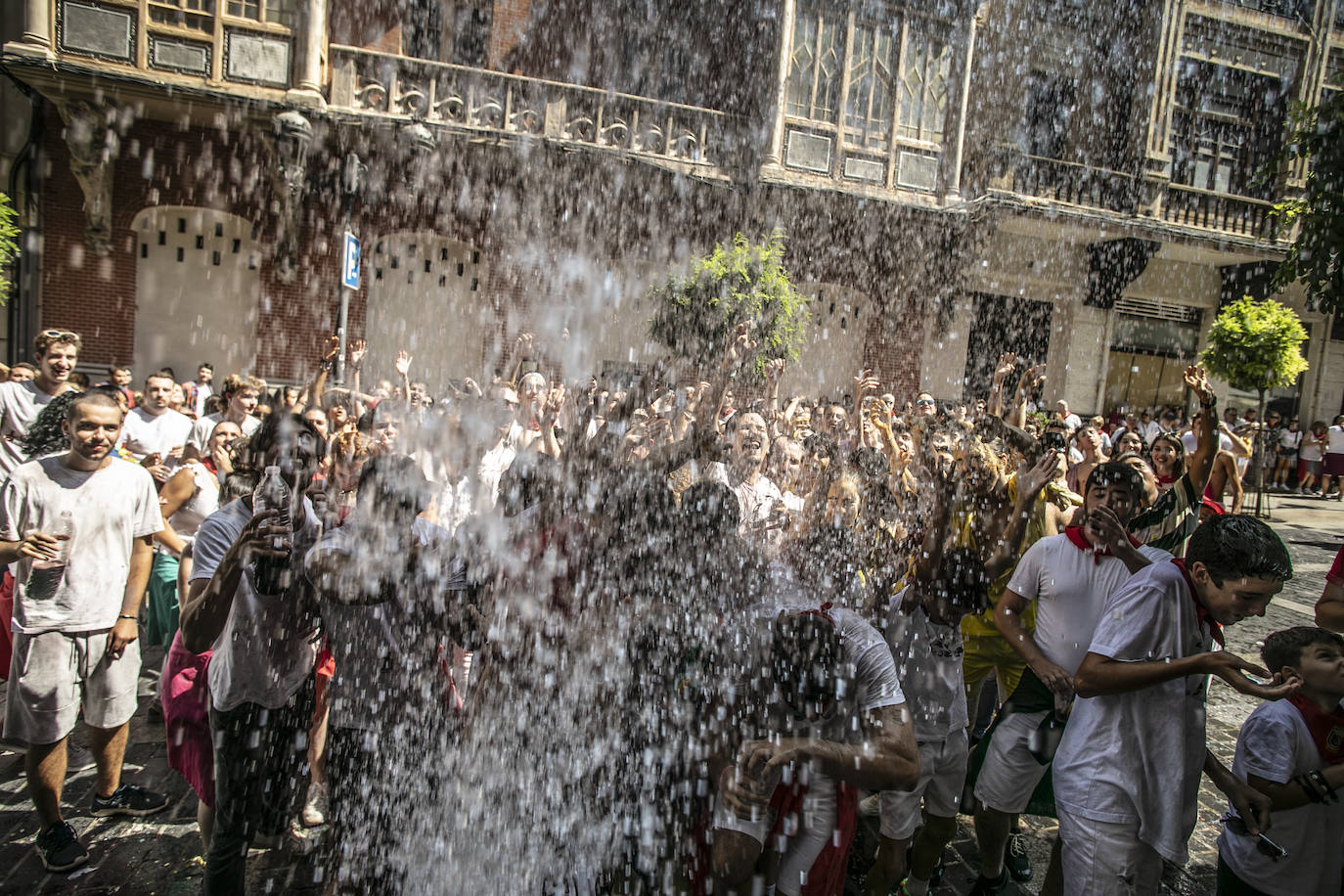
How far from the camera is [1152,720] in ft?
8.52

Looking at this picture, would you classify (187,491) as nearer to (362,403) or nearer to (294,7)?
(362,403)

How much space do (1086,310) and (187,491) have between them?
18.6 meters

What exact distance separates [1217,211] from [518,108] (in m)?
14.5

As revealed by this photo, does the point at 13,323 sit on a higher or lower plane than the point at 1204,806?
higher

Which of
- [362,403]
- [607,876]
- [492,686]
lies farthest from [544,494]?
[362,403]

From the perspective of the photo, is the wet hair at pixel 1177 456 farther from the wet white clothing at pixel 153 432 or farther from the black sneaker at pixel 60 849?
the wet white clothing at pixel 153 432

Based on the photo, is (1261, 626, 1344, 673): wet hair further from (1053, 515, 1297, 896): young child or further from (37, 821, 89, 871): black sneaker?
(37, 821, 89, 871): black sneaker

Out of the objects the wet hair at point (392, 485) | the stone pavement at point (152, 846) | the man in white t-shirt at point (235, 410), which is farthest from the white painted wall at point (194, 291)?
the wet hair at point (392, 485)

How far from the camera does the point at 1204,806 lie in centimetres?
413

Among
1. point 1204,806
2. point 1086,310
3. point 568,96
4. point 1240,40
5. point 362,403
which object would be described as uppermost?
point 1240,40

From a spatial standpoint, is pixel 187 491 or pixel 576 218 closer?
pixel 187 491

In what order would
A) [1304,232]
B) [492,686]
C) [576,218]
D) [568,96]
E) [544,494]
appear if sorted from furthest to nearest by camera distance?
Result: [576,218]
[568,96]
[1304,232]
[544,494]
[492,686]

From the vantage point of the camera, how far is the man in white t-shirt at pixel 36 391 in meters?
5.54

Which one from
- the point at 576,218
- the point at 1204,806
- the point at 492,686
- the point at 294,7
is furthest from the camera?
the point at 576,218
